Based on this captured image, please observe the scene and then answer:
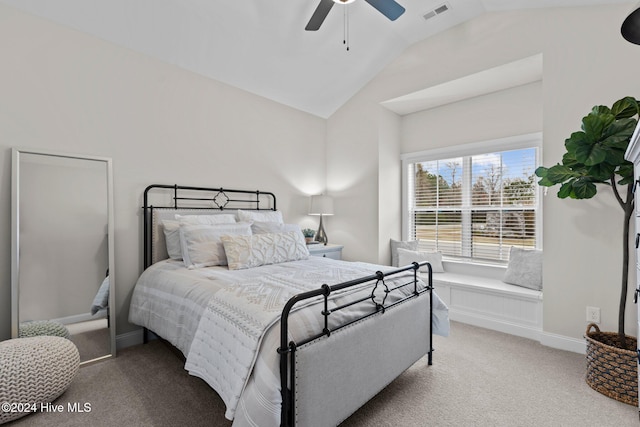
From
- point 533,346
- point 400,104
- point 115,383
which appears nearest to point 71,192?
point 115,383

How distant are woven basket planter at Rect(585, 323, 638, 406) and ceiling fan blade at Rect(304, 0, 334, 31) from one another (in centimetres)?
310

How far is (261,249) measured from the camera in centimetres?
270

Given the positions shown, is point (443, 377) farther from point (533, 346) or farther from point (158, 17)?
point (158, 17)

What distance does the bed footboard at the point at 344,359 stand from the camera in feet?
4.50

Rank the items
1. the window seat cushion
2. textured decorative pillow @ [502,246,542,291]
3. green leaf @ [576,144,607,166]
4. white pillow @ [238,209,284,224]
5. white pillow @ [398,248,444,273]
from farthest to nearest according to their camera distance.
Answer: white pillow @ [398,248,444,273] → white pillow @ [238,209,284,224] → textured decorative pillow @ [502,246,542,291] → the window seat cushion → green leaf @ [576,144,607,166]

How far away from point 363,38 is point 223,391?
3702 millimetres

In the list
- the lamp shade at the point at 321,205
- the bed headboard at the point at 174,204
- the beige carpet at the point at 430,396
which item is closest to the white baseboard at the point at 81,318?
the beige carpet at the point at 430,396

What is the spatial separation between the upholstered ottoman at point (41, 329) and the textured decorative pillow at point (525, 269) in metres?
4.25

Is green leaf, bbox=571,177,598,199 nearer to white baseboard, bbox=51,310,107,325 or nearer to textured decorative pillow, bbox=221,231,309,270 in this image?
textured decorative pillow, bbox=221,231,309,270

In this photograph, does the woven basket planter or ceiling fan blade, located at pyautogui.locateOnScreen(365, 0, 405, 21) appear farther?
ceiling fan blade, located at pyautogui.locateOnScreen(365, 0, 405, 21)

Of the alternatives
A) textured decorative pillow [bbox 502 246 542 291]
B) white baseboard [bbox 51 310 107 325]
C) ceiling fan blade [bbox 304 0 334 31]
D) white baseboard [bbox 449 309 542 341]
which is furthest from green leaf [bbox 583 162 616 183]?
white baseboard [bbox 51 310 107 325]

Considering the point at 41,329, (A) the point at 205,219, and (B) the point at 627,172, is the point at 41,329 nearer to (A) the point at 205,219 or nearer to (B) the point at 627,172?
(A) the point at 205,219

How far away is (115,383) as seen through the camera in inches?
88.1

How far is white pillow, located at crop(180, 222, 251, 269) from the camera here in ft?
8.47
